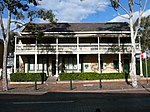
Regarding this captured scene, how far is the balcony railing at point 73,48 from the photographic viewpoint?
3066 cm

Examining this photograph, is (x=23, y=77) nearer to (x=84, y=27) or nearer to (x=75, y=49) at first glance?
(x=75, y=49)

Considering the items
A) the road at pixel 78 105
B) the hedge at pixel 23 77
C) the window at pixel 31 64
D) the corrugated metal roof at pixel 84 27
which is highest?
the corrugated metal roof at pixel 84 27

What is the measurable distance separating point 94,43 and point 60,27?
5464mm

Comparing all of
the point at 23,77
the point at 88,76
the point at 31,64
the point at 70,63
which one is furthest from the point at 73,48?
the point at 23,77

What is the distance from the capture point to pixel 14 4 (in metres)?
19.5

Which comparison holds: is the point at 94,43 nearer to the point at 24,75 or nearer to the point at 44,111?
the point at 24,75

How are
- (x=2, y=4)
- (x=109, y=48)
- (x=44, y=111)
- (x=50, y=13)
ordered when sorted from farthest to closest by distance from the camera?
(x=109, y=48) → (x=50, y=13) → (x=2, y=4) → (x=44, y=111)

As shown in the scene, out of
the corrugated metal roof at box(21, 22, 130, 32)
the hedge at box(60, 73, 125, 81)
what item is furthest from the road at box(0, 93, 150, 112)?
the corrugated metal roof at box(21, 22, 130, 32)

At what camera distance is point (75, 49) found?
30812 millimetres

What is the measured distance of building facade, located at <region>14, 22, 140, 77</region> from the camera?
3080cm

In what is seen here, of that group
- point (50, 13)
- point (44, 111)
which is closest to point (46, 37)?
point (50, 13)

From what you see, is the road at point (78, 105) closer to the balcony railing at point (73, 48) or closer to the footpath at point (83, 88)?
the footpath at point (83, 88)

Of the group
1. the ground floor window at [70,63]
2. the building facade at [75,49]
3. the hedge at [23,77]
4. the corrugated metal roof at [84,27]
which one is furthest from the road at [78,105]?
the ground floor window at [70,63]

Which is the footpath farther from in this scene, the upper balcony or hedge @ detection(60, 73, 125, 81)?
the upper balcony
